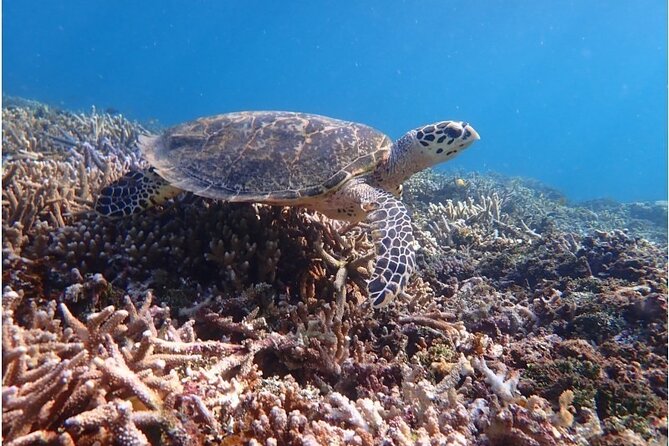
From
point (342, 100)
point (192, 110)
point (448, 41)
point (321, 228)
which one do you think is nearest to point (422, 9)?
point (448, 41)

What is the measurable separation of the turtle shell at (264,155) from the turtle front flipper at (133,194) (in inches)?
6.0

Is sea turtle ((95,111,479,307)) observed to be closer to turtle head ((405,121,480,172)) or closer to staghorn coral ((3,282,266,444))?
turtle head ((405,121,480,172))

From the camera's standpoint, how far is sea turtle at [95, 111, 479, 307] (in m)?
3.63

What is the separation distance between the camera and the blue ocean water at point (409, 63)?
314 feet

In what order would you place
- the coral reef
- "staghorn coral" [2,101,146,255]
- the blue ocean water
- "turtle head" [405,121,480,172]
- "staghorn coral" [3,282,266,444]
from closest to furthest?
1. "staghorn coral" [3,282,266,444]
2. the coral reef
3. "staghorn coral" [2,101,146,255]
4. "turtle head" [405,121,480,172]
5. the blue ocean water

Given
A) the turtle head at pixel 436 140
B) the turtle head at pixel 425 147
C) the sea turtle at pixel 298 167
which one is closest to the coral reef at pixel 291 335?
the sea turtle at pixel 298 167

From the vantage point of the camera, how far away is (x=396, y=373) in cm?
276

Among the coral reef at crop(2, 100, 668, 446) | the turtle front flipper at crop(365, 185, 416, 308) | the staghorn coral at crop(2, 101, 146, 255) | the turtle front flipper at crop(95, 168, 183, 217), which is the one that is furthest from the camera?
the turtle front flipper at crop(95, 168, 183, 217)

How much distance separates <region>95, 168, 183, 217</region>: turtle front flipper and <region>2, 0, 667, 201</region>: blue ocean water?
93.4 meters

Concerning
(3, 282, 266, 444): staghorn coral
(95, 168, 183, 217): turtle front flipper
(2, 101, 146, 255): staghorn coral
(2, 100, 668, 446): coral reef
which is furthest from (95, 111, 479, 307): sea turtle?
(3, 282, 266, 444): staghorn coral

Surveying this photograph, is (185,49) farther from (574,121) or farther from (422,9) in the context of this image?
(574,121)

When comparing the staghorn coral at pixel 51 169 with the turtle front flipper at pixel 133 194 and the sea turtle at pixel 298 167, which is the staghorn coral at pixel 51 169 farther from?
the sea turtle at pixel 298 167

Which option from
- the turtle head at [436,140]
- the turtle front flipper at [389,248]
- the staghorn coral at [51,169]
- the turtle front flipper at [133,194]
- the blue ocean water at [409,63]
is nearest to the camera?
the turtle front flipper at [389,248]

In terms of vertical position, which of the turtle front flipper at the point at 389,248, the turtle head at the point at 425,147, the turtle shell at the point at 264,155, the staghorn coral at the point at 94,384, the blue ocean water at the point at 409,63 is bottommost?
the staghorn coral at the point at 94,384
